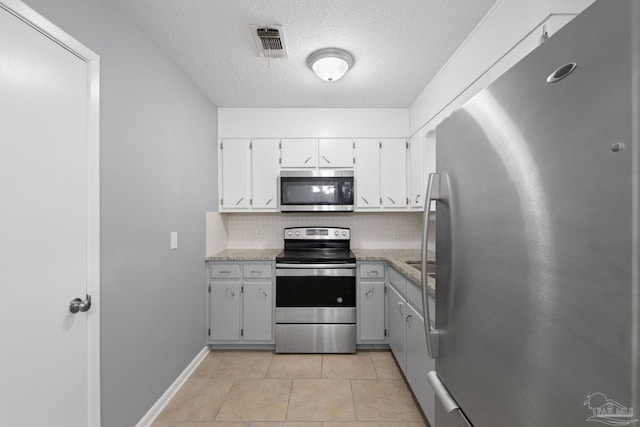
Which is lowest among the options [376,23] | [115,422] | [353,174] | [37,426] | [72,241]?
[115,422]

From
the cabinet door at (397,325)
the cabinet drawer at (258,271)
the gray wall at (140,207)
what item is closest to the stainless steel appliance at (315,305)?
the cabinet drawer at (258,271)

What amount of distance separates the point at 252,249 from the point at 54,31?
8.18ft

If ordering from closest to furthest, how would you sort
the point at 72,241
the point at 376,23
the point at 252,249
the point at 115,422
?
1. the point at 72,241
2. the point at 115,422
3. the point at 376,23
4. the point at 252,249

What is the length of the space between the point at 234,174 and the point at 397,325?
7.21 feet

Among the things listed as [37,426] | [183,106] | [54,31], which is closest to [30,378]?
[37,426]

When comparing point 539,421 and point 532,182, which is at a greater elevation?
point 532,182

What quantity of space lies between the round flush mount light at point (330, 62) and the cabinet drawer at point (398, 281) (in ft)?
5.31

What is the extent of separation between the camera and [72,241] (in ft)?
4.02

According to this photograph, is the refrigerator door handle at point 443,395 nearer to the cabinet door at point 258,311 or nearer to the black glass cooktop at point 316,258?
the black glass cooktop at point 316,258

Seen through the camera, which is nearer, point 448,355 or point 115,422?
point 448,355

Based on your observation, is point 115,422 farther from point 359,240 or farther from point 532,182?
point 359,240

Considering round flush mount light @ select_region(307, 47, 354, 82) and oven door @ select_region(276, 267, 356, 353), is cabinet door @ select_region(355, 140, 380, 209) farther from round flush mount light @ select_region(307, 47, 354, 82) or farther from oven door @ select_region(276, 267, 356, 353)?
round flush mount light @ select_region(307, 47, 354, 82)

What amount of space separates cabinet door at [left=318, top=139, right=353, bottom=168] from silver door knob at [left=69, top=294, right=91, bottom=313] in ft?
7.29

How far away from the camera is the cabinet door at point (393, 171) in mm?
3006
